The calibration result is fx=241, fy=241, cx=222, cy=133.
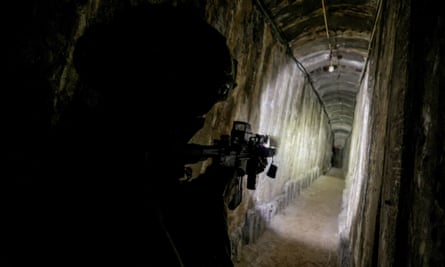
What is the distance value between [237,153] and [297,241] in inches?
172

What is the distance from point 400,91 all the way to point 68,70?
2310mm

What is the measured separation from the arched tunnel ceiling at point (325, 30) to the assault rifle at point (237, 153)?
2.68 meters

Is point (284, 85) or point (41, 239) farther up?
point (284, 85)

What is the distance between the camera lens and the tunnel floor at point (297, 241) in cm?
447

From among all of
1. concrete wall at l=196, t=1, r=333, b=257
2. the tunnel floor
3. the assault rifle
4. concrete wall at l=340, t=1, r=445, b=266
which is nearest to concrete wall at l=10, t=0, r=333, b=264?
concrete wall at l=196, t=1, r=333, b=257

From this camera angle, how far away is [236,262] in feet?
13.8

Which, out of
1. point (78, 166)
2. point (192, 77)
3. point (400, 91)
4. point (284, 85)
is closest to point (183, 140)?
point (192, 77)

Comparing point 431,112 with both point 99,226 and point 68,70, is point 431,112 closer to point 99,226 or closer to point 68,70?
point 99,226

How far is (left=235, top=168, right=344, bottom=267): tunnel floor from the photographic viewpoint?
4.47m

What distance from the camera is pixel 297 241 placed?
5.39 metres

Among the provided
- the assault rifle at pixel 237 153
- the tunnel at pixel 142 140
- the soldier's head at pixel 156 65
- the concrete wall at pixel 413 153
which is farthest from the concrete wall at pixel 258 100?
the concrete wall at pixel 413 153

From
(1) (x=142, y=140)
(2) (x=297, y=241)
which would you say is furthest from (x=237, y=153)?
(2) (x=297, y=241)

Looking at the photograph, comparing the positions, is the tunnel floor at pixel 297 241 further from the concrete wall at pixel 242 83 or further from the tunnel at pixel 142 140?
the tunnel at pixel 142 140

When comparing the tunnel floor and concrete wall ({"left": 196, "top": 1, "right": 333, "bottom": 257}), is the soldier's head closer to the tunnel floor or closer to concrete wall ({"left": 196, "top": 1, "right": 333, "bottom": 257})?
concrete wall ({"left": 196, "top": 1, "right": 333, "bottom": 257})
